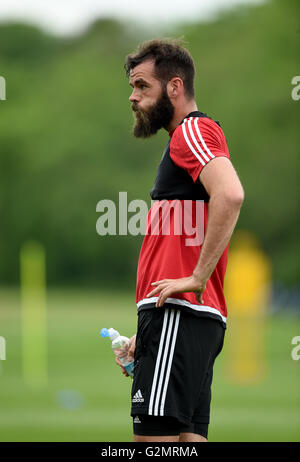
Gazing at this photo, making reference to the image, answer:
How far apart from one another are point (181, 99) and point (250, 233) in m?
43.8

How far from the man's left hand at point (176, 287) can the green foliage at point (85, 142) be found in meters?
43.3

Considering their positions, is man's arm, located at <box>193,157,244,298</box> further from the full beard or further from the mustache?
the mustache

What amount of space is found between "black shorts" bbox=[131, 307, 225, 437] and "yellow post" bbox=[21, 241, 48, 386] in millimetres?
15435

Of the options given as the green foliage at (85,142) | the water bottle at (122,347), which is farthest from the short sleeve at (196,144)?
the green foliage at (85,142)

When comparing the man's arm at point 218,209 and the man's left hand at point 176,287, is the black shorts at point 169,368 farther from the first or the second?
the man's arm at point 218,209

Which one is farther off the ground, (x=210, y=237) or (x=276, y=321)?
(x=276, y=321)

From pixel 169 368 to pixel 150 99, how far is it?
1.35 meters

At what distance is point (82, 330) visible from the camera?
113ft

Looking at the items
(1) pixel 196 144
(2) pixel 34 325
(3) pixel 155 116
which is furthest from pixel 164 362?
(2) pixel 34 325

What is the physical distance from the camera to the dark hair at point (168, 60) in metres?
4.50

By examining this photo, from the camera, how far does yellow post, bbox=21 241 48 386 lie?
21.8 meters
